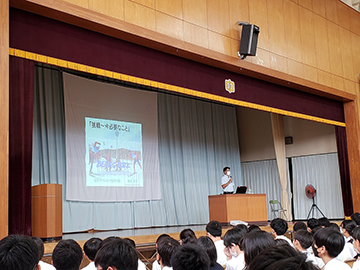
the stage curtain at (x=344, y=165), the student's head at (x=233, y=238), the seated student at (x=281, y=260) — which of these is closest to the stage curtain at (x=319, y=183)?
the stage curtain at (x=344, y=165)

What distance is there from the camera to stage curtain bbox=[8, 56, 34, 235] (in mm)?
5094

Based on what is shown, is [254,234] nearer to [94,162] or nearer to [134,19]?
[134,19]

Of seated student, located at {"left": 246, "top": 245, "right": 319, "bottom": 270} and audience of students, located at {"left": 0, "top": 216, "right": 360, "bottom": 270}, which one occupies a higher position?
seated student, located at {"left": 246, "top": 245, "right": 319, "bottom": 270}

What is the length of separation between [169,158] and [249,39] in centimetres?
500

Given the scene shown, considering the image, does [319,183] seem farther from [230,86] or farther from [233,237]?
[233,237]

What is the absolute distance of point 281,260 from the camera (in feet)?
2.86

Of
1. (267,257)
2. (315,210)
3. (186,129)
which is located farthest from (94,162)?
(267,257)

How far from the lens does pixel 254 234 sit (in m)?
2.25

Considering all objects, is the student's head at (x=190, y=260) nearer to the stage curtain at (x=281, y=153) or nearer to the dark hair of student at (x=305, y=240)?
the dark hair of student at (x=305, y=240)

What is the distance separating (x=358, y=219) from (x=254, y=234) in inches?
175

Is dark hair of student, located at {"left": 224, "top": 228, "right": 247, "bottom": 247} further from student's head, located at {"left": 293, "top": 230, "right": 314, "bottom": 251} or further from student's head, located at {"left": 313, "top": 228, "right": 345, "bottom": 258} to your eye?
student's head, located at {"left": 313, "top": 228, "right": 345, "bottom": 258}

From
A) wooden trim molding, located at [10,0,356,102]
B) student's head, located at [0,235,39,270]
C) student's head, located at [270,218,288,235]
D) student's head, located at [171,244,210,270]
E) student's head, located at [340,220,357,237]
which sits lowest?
student's head, located at [340,220,357,237]

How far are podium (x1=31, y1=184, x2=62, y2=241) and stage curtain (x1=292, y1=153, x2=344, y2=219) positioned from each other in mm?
8482

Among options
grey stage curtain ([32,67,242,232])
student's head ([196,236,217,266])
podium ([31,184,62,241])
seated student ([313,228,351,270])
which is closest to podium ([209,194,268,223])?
grey stage curtain ([32,67,242,232])
